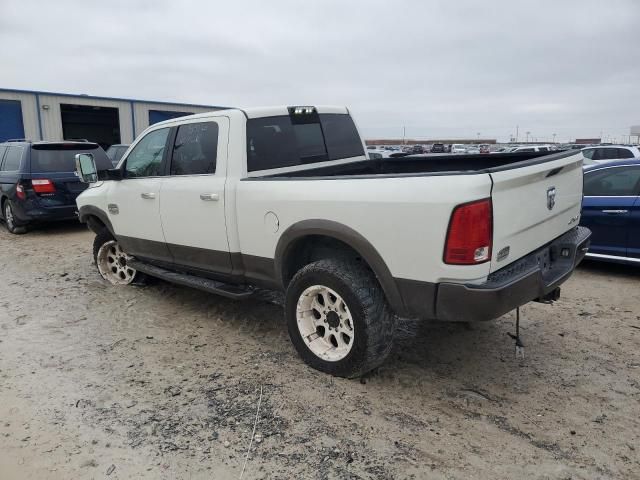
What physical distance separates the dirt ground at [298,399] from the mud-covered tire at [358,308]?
205 millimetres

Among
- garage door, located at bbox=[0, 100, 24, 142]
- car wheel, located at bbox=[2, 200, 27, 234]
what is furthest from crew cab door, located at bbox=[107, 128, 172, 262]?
garage door, located at bbox=[0, 100, 24, 142]

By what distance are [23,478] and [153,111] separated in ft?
83.2

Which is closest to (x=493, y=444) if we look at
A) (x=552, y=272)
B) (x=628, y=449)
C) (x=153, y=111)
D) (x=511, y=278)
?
(x=628, y=449)

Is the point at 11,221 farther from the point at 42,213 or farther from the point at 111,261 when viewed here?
the point at 111,261

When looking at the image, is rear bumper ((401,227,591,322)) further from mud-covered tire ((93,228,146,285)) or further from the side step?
mud-covered tire ((93,228,146,285))

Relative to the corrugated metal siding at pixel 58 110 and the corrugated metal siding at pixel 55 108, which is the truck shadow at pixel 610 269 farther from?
the corrugated metal siding at pixel 55 108

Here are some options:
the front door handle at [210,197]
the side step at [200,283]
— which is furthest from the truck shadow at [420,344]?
the front door handle at [210,197]

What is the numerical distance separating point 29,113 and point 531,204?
23547mm

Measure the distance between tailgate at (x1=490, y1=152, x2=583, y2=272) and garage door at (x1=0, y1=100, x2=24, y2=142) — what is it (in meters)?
22.9

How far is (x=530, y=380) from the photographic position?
353 cm

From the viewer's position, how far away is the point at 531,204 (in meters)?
3.09

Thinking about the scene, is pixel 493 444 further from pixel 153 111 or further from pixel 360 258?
pixel 153 111

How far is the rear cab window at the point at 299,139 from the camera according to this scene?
4105 millimetres

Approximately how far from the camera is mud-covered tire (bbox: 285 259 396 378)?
3.22 meters
